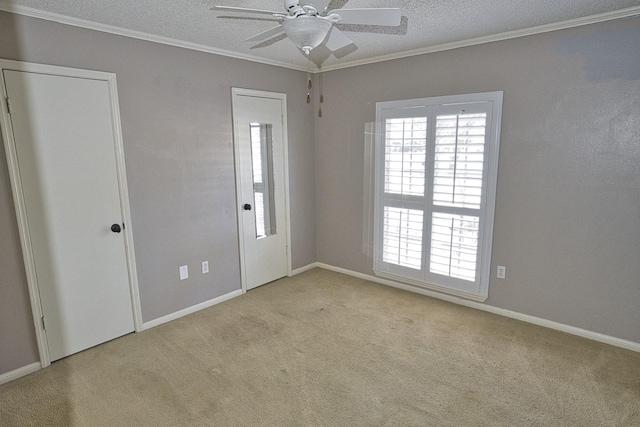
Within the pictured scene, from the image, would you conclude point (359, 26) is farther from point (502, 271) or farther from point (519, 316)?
point (519, 316)

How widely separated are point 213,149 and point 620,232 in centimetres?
343

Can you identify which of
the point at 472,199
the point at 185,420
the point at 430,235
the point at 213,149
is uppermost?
the point at 213,149

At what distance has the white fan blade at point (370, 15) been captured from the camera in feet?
5.92

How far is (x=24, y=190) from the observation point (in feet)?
8.04

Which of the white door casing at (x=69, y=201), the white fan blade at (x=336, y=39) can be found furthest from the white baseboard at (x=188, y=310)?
the white fan blade at (x=336, y=39)

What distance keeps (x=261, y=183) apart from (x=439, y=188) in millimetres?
1852

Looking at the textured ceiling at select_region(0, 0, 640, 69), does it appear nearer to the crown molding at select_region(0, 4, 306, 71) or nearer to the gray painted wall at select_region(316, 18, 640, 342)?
the crown molding at select_region(0, 4, 306, 71)

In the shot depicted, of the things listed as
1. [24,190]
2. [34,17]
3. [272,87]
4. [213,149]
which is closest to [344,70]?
[272,87]

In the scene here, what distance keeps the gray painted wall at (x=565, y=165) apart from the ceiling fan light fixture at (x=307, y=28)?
1.90m

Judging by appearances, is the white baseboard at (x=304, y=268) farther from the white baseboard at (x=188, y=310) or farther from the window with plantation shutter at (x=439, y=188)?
the window with plantation shutter at (x=439, y=188)

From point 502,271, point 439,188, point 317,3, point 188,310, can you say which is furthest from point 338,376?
point 317,3

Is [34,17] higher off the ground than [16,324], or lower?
higher

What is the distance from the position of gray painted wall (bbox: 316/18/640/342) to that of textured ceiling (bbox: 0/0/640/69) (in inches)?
6.7

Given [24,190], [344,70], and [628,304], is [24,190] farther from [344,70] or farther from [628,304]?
[628,304]
